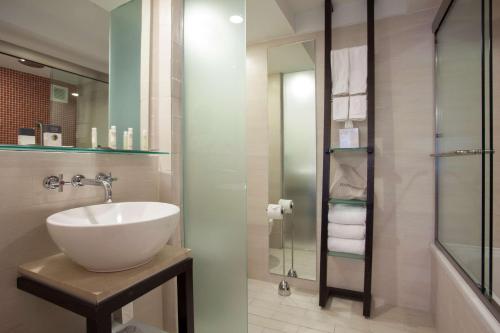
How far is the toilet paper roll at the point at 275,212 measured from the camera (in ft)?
7.13

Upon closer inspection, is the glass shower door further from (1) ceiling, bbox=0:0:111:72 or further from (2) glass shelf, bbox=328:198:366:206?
(1) ceiling, bbox=0:0:111:72

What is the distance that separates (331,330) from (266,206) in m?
1.03

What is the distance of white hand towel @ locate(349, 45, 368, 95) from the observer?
186 centimetres

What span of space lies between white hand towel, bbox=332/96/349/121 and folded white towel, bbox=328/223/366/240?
79 cm

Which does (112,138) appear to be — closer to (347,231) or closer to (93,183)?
(93,183)

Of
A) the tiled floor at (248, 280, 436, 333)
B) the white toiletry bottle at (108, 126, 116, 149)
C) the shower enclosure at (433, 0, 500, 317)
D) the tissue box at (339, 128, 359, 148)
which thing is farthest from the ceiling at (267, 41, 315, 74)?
the tiled floor at (248, 280, 436, 333)

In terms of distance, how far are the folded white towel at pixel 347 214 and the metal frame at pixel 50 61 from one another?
1.66 m

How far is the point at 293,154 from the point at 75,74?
5.28 ft

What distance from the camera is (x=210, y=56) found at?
1.38 meters

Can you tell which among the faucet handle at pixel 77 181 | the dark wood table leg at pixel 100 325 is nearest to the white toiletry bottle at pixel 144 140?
the faucet handle at pixel 77 181

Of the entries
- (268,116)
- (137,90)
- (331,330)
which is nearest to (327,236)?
(331,330)

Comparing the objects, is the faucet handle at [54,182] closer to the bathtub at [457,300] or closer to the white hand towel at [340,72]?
the bathtub at [457,300]

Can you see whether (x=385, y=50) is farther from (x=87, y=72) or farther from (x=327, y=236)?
(x=87, y=72)

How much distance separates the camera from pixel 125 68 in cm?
138
